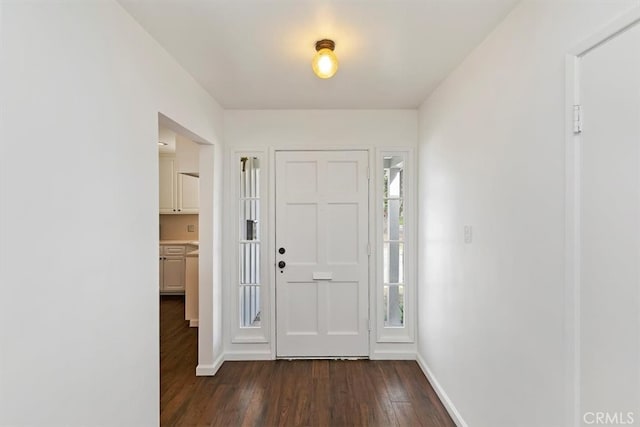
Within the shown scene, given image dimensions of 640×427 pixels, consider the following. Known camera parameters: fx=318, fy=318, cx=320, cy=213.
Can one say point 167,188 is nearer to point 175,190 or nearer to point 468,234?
point 175,190

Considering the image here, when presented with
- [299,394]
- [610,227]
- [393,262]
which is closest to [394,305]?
[393,262]

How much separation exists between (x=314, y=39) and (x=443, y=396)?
265 centimetres

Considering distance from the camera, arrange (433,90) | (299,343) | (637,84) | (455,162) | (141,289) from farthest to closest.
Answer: (299,343) < (433,90) < (455,162) < (141,289) < (637,84)

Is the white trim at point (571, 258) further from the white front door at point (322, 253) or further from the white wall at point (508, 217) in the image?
the white front door at point (322, 253)

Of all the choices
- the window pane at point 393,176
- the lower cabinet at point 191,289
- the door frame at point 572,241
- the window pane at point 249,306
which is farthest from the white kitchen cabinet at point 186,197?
the door frame at point 572,241

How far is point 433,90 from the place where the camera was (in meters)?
2.69

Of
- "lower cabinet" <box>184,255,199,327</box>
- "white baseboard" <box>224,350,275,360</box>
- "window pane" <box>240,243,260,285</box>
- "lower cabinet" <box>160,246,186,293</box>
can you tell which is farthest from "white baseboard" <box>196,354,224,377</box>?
"lower cabinet" <box>160,246,186,293</box>

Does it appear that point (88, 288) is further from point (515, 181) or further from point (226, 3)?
point (515, 181)

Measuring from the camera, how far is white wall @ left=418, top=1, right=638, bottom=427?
1.29 metres

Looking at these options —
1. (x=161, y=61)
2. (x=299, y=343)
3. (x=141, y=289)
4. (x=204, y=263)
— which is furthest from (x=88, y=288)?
(x=299, y=343)

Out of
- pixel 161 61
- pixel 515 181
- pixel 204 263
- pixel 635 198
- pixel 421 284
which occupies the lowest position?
pixel 421 284

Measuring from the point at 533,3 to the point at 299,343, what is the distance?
3086 mm

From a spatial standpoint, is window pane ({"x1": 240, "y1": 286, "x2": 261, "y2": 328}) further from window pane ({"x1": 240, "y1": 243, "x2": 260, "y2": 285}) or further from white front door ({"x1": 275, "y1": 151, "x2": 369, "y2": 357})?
white front door ({"x1": 275, "y1": 151, "x2": 369, "y2": 357})

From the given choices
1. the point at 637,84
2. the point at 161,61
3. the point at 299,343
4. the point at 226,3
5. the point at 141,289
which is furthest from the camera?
the point at 299,343
